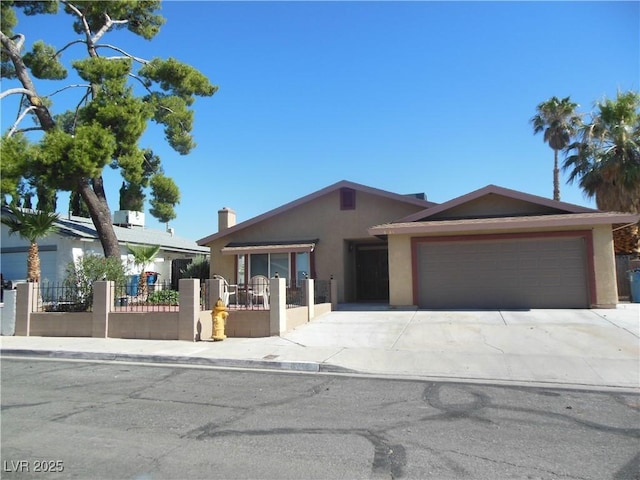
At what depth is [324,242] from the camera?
2077cm

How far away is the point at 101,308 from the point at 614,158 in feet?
70.0

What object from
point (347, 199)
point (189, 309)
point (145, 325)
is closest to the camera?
point (189, 309)

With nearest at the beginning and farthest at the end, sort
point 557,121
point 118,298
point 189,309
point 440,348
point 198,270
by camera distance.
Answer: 1. point 440,348
2. point 189,309
3. point 118,298
4. point 198,270
5. point 557,121

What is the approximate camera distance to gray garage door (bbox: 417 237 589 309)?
15.4 meters

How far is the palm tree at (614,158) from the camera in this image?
848 inches

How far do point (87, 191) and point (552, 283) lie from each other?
16.7 meters

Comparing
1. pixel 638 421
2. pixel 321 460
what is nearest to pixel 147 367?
pixel 321 460

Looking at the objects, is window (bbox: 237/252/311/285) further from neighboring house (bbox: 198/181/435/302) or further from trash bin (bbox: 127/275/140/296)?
trash bin (bbox: 127/275/140/296)

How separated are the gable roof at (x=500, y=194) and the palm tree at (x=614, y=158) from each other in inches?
303

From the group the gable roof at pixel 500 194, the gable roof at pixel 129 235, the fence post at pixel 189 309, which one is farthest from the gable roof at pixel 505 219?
the gable roof at pixel 129 235

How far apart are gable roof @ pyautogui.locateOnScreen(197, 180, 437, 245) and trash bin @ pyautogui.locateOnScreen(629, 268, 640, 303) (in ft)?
23.4

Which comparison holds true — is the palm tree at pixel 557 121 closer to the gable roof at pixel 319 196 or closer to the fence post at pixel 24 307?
the gable roof at pixel 319 196

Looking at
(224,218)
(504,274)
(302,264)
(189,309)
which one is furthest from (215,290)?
(224,218)

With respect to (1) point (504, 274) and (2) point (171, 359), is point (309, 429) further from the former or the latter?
(1) point (504, 274)
